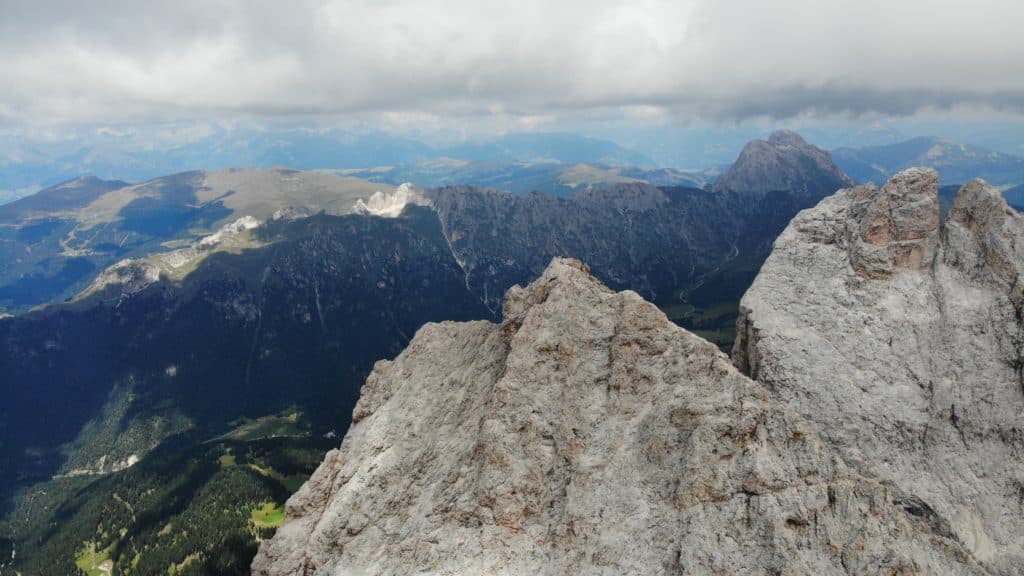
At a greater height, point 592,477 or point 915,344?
point 915,344

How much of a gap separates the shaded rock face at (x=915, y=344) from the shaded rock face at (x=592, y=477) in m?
6.71

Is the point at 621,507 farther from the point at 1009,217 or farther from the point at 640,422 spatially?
the point at 1009,217

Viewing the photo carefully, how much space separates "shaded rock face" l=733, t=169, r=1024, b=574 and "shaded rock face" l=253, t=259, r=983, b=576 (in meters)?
6.71

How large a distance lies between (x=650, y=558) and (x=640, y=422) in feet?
36.6

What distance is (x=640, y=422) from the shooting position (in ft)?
162

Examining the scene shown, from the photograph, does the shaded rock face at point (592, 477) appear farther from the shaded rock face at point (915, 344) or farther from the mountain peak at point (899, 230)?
the mountain peak at point (899, 230)

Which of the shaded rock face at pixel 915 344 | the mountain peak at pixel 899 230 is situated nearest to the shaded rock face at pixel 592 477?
the shaded rock face at pixel 915 344

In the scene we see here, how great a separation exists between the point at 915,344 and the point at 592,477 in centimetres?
4193

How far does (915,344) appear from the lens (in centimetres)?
6347

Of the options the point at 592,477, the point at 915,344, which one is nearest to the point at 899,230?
the point at 915,344

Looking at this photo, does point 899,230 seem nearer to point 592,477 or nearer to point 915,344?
point 915,344

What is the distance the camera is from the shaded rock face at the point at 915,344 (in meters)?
54.9

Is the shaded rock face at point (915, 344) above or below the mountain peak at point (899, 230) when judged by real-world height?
below

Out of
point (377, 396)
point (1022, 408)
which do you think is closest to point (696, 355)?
point (1022, 408)
